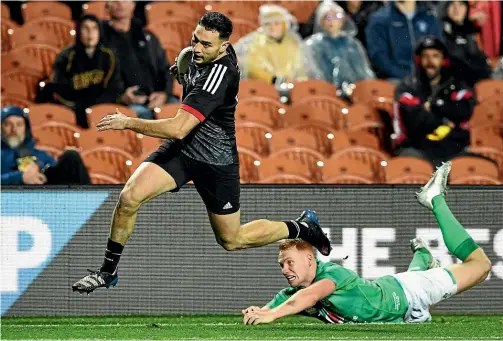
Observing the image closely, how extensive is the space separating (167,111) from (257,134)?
95cm

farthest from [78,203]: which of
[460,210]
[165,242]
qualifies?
[460,210]

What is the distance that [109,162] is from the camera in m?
11.6

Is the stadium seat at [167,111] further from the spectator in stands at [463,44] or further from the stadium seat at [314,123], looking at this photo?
the spectator in stands at [463,44]

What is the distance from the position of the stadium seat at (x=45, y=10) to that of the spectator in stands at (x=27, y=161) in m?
2.53

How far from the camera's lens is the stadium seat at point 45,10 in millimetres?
13961

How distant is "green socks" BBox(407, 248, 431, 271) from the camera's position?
8445mm

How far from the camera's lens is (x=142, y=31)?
13.2 meters

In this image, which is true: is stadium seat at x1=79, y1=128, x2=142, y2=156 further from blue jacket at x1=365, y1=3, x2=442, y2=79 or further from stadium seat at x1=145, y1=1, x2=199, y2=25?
blue jacket at x1=365, y1=3, x2=442, y2=79

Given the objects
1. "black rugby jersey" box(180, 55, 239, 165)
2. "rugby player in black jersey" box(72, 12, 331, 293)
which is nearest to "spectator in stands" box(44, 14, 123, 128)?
"rugby player in black jersey" box(72, 12, 331, 293)

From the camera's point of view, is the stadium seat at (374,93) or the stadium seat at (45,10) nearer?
the stadium seat at (374,93)

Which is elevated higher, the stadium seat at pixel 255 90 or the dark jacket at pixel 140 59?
the dark jacket at pixel 140 59

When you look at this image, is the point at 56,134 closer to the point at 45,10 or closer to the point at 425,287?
the point at 45,10

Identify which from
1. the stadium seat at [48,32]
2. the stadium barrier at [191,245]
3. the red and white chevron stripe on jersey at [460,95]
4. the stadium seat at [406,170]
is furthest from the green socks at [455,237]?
the stadium seat at [48,32]

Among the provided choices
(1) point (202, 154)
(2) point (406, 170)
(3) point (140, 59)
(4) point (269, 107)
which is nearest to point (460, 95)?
(2) point (406, 170)
